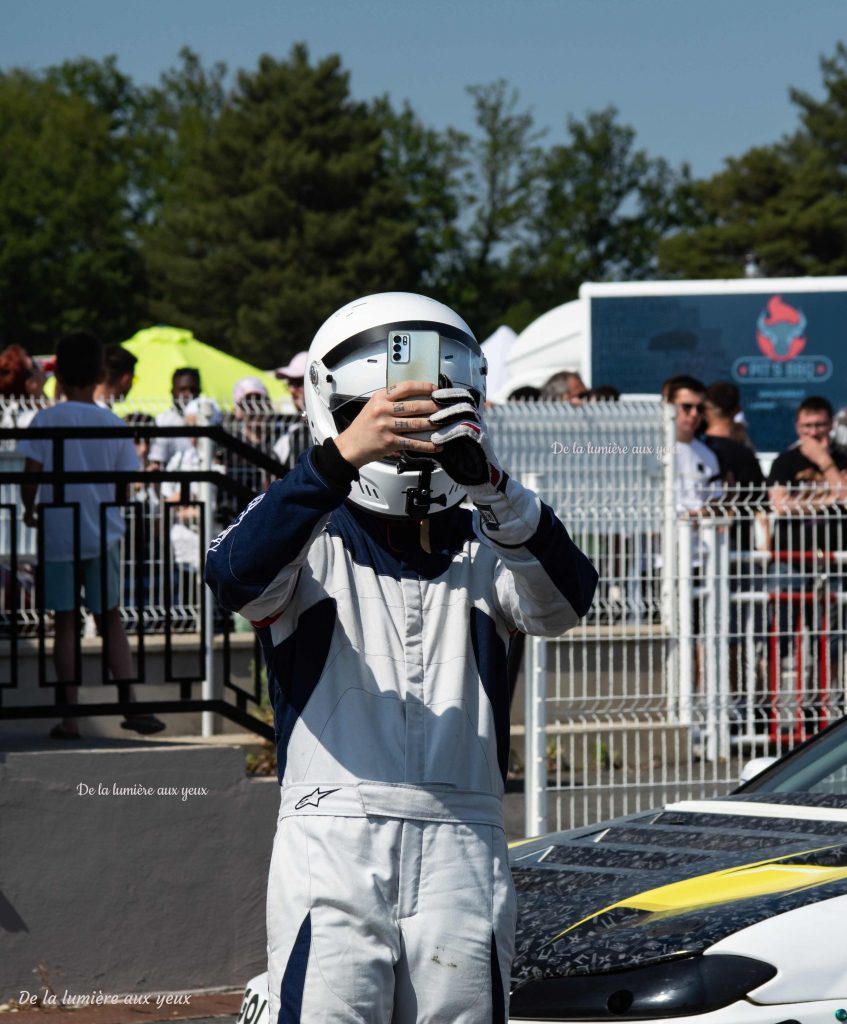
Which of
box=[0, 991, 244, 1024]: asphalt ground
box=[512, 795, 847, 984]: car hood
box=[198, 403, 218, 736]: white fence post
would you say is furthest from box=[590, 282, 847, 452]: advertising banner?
box=[512, 795, 847, 984]: car hood

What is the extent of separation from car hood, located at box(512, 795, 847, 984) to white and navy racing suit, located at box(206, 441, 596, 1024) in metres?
0.91

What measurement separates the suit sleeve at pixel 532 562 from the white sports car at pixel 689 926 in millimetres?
983

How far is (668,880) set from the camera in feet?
12.8

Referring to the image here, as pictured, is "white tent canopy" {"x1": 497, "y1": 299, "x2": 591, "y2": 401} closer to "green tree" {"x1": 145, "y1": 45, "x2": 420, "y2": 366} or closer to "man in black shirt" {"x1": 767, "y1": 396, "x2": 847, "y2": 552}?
"man in black shirt" {"x1": 767, "y1": 396, "x2": 847, "y2": 552}

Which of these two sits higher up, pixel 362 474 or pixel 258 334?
pixel 258 334

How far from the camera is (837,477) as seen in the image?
29.6 feet

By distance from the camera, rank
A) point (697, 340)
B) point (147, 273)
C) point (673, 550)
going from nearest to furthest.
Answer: point (673, 550)
point (697, 340)
point (147, 273)

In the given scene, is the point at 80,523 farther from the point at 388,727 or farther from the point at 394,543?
the point at 388,727

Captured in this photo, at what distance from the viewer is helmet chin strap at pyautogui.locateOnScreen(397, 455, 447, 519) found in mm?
2779

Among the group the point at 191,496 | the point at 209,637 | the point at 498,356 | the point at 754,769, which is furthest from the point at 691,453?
the point at 498,356

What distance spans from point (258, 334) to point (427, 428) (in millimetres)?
55673

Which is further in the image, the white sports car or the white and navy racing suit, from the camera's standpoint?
the white sports car

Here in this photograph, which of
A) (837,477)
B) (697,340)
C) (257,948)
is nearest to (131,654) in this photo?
(257,948)

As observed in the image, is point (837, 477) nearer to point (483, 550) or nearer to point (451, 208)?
point (483, 550)
